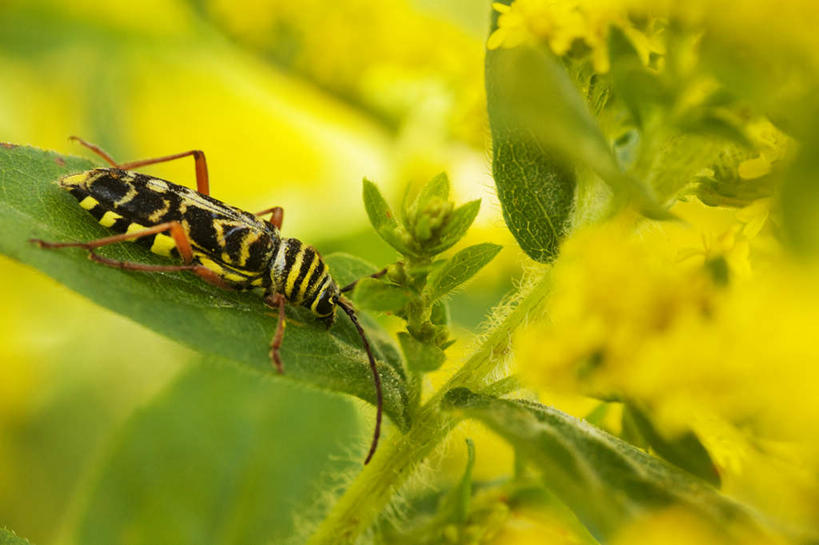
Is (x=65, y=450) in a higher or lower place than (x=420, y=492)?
lower

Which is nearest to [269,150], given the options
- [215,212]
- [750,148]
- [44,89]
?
[44,89]

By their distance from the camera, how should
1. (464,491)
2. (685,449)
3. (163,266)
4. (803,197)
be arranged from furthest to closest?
1. (163,266)
2. (464,491)
3. (685,449)
4. (803,197)

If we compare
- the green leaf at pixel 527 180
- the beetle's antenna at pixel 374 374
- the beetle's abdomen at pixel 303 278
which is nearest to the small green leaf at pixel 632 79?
the green leaf at pixel 527 180

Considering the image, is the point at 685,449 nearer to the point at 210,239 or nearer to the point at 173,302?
the point at 173,302

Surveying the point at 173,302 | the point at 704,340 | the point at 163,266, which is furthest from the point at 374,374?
the point at 704,340

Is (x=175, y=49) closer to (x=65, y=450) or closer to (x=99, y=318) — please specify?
(x=99, y=318)

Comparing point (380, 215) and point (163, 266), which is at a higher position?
point (380, 215)

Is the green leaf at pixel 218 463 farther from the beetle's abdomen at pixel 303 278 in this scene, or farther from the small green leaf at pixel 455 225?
the small green leaf at pixel 455 225
